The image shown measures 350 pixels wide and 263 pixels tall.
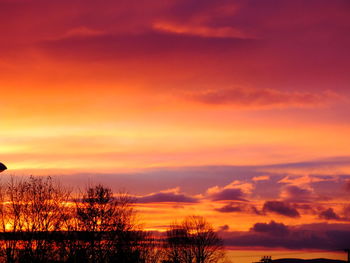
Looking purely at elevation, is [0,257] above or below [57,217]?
below

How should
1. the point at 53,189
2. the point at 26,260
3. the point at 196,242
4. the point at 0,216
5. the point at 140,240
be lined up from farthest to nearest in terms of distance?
the point at 196,242 < the point at 140,240 < the point at 53,189 < the point at 0,216 < the point at 26,260

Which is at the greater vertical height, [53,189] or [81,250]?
[53,189]

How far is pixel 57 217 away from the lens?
6209 cm

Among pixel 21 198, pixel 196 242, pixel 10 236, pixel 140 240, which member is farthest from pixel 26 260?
pixel 196 242

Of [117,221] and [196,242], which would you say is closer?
[117,221]

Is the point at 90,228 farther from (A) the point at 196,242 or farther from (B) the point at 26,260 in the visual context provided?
(A) the point at 196,242

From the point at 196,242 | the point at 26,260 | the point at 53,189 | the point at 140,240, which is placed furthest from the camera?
the point at 196,242

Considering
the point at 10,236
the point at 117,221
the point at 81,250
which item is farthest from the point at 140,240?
the point at 10,236

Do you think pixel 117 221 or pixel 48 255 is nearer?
pixel 48 255

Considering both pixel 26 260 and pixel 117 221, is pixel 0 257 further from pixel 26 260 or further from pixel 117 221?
pixel 117 221

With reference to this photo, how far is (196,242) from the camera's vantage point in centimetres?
12825

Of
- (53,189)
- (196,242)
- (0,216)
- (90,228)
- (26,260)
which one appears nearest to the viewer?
(26,260)

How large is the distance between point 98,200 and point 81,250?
11.2 meters

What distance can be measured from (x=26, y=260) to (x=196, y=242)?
76143mm
